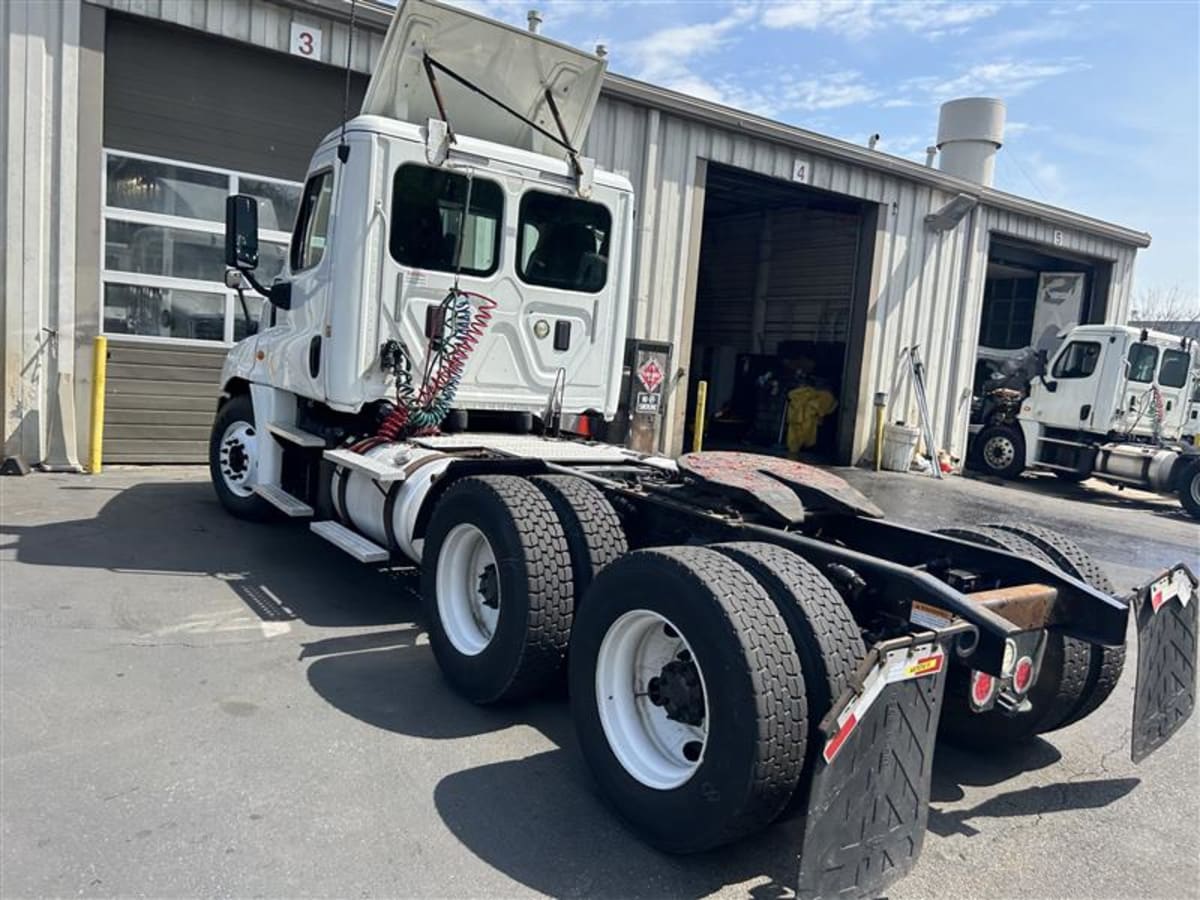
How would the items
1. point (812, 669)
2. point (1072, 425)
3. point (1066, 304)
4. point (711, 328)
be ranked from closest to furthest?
point (812, 669)
point (1072, 425)
point (1066, 304)
point (711, 328)

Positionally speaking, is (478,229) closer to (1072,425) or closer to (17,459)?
(17,459)

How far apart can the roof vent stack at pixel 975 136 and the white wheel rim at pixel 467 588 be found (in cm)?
1982

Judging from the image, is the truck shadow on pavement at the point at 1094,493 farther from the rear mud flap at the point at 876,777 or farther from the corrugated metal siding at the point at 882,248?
the rear mud flap at the point at 876,777

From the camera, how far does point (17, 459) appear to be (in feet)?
29.8

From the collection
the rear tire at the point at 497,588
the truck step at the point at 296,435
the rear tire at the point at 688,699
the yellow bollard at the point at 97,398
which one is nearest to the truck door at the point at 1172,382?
Result: the truck step at the point at 296,435

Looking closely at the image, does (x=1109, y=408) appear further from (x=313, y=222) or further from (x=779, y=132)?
(x=313, y=222)

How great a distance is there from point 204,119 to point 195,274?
68.0 inches

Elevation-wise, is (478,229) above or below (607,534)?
above

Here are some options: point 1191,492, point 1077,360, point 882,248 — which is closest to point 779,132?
point 882,248

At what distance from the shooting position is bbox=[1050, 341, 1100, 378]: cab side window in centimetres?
1559

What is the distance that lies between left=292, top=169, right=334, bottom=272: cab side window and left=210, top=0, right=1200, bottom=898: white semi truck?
26 mm


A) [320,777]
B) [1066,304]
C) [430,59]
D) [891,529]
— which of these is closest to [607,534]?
[891,529]

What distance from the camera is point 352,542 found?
5434 millimetres

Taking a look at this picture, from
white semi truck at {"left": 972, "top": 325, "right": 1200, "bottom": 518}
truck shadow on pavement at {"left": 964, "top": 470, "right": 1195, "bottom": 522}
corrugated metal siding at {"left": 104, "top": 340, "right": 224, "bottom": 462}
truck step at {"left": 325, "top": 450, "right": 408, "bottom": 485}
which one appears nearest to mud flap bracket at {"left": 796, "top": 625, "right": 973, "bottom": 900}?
truck step at {"left": 325, "top": 450, "right": 408, "bottom": 485}
